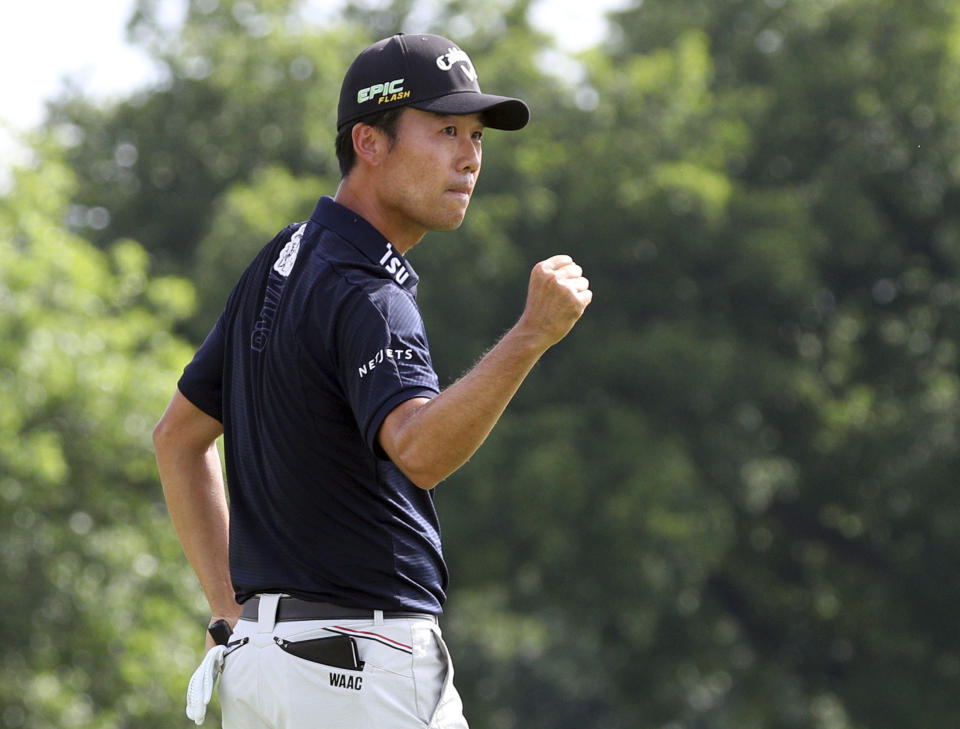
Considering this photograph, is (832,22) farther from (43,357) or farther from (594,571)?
(43,357)

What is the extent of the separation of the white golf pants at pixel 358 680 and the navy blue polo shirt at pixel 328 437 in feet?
0.19

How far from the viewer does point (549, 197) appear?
2009 centimetres

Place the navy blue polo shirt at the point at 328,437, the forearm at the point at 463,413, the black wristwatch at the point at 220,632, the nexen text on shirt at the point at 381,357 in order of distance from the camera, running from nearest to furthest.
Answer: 1. the forearm at the point at 463,413
2. the nexen text on shirt at the point at 381,357
3. the navy blue polo shirt at the point at 328,437
4. the black wristwatch at the point at 220,632

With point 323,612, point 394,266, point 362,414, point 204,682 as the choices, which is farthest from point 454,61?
point 204,682

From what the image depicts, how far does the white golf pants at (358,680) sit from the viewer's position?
319 cm

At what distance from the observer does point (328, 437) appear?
3.20 meters

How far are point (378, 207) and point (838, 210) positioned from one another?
57.3 ft

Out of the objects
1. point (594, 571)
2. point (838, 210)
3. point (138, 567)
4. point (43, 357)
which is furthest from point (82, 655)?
point (838, 210)

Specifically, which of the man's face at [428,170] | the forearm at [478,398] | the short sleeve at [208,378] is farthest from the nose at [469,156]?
the short sleeve at [208,378]

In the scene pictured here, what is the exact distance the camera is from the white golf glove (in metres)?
3.41

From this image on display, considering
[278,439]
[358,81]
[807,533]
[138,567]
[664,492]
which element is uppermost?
[358,81]

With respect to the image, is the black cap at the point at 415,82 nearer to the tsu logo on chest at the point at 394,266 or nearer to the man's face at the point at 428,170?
the man's face at the point at 428,170

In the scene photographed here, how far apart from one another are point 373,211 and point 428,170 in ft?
0.48

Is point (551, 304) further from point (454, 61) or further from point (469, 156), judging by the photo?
point (454, 61)
